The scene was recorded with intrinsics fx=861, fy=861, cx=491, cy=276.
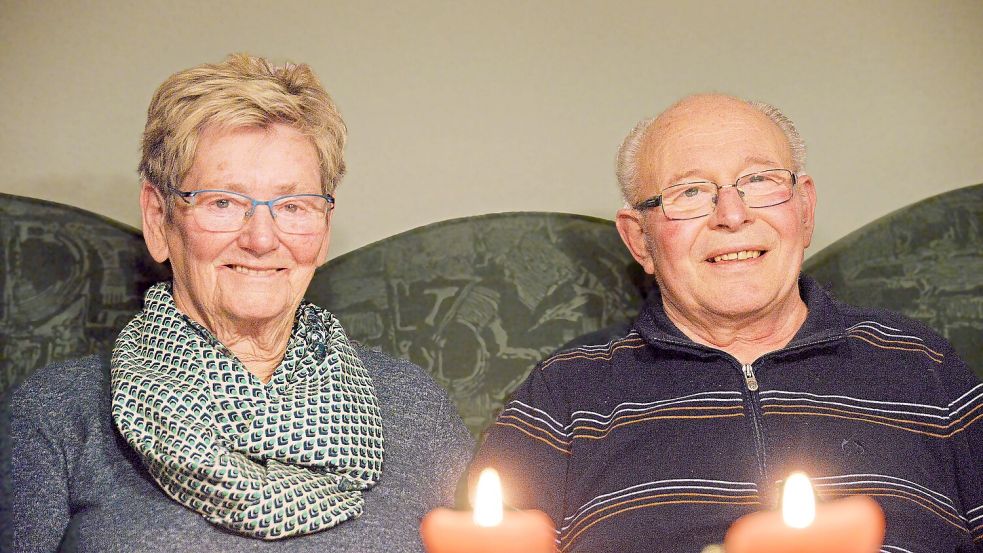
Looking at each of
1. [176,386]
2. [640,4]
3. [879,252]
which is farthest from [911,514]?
[640,4]

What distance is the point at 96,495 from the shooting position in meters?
1.45

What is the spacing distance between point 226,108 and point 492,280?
29.2 inches

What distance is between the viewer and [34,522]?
4.69ft

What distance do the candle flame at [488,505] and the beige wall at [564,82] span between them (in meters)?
1.61

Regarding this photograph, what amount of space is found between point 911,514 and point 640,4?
147 cm

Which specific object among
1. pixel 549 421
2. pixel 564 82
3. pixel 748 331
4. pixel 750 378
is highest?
pixel 564 82

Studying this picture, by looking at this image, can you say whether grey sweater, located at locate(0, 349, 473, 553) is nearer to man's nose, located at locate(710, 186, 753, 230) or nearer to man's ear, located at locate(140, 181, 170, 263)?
man's ear, located at locate(140, 181, 170, 263)

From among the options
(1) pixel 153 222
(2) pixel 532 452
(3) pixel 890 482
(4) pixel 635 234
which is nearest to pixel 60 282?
(1) pixel 153 222

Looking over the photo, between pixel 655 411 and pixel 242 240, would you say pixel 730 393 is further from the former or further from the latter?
pixel 242 240

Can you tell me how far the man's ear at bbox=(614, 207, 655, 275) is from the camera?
5.97 ft

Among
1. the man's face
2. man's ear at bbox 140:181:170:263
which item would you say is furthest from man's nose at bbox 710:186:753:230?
man's ear at bbox 140:181:170:263

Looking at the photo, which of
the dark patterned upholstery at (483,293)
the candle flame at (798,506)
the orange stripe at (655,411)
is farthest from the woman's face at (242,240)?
the candle flame at (798,506)

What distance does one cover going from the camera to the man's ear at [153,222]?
63.9 inches

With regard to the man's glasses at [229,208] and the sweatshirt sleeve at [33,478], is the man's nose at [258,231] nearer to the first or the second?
the man's glasses at [229,208]
